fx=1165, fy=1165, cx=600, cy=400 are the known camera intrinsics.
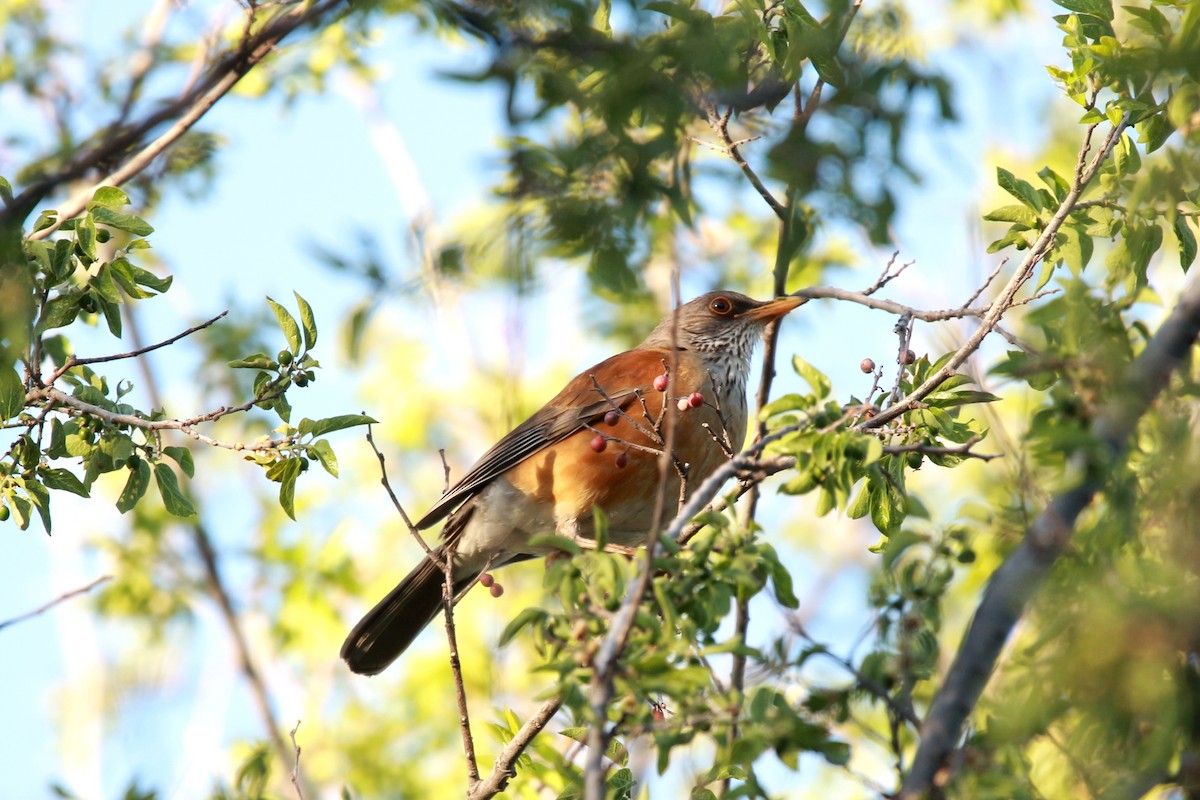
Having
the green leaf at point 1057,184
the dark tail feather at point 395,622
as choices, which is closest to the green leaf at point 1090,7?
the green leaf at point 1057,184

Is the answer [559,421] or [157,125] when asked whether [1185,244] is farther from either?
[559,421]

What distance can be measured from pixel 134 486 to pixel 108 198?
1.01 m

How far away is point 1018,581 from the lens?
239 cm

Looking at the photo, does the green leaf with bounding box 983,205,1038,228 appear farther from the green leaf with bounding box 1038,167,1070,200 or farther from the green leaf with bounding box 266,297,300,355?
the green leaf with bounding box 266,297,300,355

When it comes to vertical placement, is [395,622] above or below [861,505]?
above

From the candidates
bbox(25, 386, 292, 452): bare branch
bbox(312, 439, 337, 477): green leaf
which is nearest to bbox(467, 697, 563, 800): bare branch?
bbox(312, 439, 337, 477): green leaf

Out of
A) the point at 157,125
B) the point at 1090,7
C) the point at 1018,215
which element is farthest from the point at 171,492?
the point at 1090,7

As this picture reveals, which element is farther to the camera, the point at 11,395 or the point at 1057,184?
the point at 1057,184

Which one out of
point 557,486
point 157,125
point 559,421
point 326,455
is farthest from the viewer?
point 559,421

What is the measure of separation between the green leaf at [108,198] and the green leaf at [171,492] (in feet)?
3.00

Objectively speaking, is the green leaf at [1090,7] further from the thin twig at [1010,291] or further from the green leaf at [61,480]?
Answer: the green leaf at [61,480]

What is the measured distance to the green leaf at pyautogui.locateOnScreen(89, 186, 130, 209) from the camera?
157 inches

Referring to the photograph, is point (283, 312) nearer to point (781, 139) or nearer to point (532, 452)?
point (781, 139)

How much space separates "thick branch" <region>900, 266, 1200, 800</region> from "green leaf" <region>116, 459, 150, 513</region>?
285 centimetres
